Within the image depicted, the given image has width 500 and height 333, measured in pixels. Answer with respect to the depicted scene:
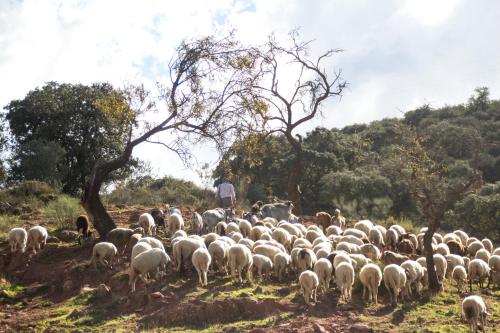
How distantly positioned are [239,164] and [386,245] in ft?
23.3

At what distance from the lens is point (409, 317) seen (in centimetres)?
1055

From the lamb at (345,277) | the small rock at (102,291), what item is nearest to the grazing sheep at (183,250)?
the small rock at (102,291)

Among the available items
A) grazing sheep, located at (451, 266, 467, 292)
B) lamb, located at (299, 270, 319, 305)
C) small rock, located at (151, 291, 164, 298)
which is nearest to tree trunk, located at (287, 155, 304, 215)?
grazing sheep, located at (451, 266, 467, 292)

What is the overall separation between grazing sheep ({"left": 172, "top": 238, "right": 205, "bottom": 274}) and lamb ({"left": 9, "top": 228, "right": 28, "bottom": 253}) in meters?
4.17

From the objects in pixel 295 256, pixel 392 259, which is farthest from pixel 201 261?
pixel 392 259

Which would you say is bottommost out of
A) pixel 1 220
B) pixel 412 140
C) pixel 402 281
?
pixel 402 281

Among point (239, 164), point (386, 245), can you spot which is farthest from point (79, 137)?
point (386, 245)

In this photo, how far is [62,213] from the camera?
18016 millimetres

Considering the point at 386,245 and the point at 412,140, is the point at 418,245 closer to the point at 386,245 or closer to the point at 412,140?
the point at 386,245

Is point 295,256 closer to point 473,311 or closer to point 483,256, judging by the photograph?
point 473,311

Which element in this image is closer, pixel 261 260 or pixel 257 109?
pixel 261 260

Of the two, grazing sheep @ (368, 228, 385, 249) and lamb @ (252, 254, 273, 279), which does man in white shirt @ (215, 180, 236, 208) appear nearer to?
grazing sheep @ (368, 228, 385, 249)

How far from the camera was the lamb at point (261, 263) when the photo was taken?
40.5 feet

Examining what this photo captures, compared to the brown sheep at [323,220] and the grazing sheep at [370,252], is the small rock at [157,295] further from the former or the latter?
the brown sheep at [323,220]
